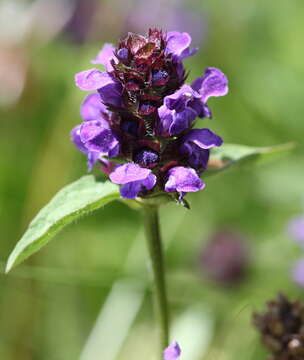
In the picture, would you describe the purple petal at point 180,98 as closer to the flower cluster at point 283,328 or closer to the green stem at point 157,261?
the green stem at point 157,261

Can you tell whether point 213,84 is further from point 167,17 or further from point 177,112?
point 167,17

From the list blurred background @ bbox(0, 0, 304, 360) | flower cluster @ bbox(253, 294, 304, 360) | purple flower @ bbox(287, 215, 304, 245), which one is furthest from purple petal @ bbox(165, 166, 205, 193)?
purple flower @ bbox(287, 215, 304, 245)

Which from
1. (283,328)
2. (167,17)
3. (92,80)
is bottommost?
(283,328)

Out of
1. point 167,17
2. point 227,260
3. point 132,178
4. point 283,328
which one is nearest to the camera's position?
point 132,178

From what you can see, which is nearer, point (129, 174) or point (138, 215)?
point (129, 174)

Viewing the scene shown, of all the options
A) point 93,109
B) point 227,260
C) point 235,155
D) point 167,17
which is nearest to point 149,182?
point 93,109

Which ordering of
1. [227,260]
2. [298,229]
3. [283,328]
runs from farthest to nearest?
[227,260]
[298,229]
[283,328]

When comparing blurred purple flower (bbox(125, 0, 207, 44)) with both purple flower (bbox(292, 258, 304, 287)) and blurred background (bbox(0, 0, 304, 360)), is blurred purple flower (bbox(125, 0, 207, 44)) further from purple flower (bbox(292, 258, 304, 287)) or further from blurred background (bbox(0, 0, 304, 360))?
purple flower (bbox(292, 258, 304, 287))
